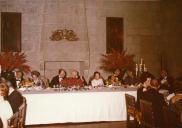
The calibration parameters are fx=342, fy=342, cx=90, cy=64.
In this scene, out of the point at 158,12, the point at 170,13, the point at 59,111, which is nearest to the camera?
the point at 59,111

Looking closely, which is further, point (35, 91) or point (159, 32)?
point (159, 32)

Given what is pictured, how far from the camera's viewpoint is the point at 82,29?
43.8 feet

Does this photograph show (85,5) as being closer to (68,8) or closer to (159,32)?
(68,8)

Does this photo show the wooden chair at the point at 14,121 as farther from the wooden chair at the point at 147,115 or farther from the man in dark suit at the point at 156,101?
the man in dark suit at the point at 156,101

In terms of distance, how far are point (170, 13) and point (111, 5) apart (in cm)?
232

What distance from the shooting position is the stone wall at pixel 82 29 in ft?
42.6

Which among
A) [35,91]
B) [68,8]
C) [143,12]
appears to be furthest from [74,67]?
[35,91]

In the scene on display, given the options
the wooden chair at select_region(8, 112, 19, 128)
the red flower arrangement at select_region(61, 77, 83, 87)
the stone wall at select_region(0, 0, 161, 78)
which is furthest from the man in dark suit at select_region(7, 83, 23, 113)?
the stone wall at select_region(0, 0, 161, 78)

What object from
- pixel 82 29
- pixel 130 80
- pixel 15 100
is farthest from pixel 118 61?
pixel 15 100

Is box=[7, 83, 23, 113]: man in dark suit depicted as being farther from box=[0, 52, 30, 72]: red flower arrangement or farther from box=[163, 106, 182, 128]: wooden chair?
box=[0, 52, 30, 72]: red flower arrangement

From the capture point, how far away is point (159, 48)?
46.7 feet

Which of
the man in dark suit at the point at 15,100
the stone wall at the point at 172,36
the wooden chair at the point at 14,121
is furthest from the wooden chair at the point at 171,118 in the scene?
the stone wall at the point at 172,36

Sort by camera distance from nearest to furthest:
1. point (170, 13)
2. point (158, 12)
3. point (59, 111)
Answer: point (59, 111) → point (170, 13) → point (158, 12)

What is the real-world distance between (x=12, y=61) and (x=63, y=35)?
2404 mm
